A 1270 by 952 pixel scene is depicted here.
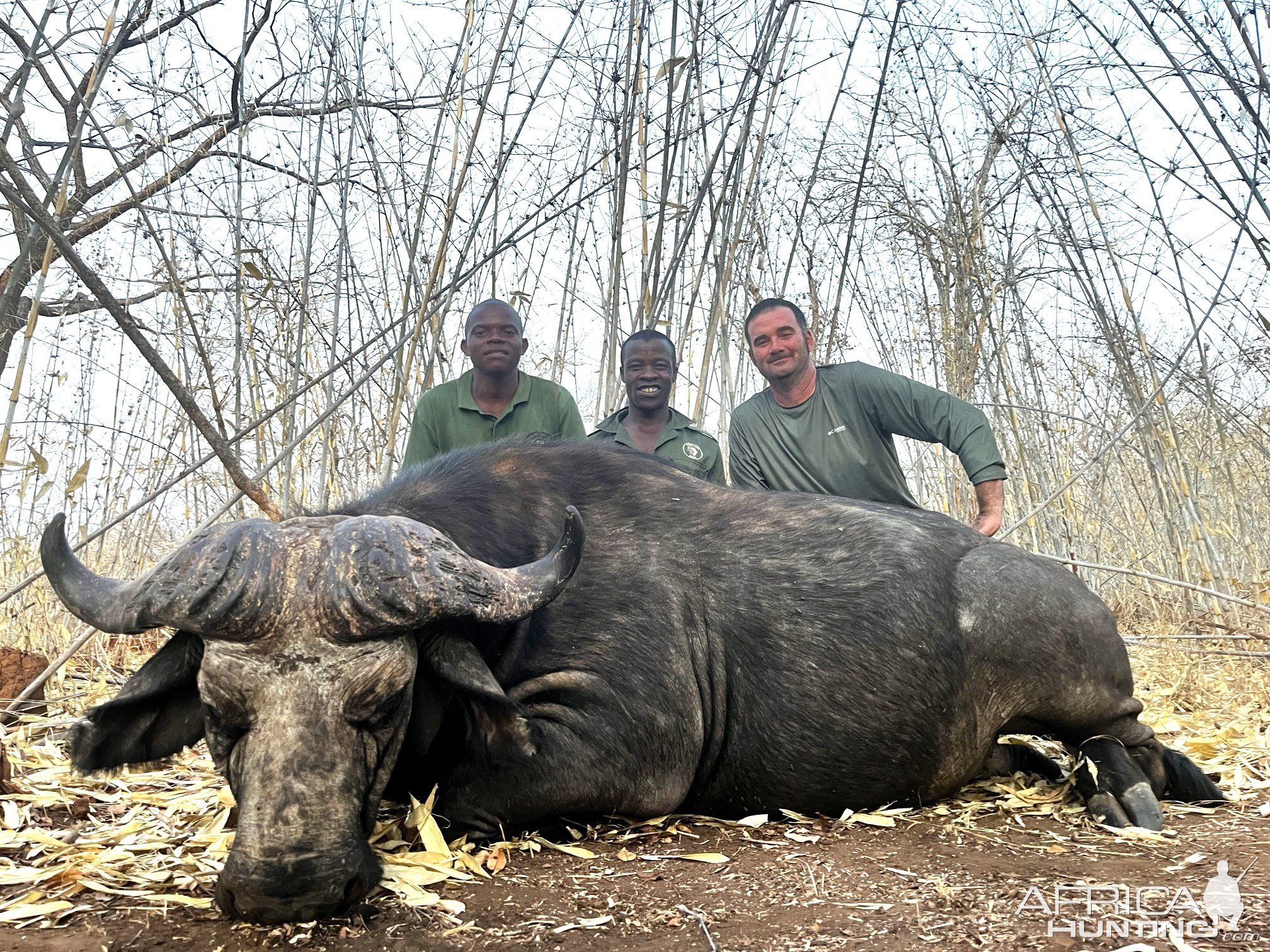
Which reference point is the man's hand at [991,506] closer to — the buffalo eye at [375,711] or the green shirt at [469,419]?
the green shirt at [469,419]

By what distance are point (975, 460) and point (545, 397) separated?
8.13 feet

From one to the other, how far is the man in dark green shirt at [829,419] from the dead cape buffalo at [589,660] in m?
1.42

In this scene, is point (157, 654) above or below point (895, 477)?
below

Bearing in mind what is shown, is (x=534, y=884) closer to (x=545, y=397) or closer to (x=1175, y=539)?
(x=545, y=397)

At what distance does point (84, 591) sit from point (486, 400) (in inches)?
136

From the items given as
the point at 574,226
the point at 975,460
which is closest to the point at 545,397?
the point at 574,226

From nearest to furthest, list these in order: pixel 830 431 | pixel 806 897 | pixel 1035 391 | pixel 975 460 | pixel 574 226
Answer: pixel 806 897 < pixel 975 460 < pixel 830 431 < pixel 574 226 < pixel 1035 391

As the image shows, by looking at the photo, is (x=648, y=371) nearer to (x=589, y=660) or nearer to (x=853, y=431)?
(x=853, y=431)

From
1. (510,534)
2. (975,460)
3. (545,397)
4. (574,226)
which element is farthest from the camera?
(574,226)

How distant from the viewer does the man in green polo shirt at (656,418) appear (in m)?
6.11

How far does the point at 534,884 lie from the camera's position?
9.62 feet

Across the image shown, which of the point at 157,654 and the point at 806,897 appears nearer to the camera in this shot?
the point at 806,897

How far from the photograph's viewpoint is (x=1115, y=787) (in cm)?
373

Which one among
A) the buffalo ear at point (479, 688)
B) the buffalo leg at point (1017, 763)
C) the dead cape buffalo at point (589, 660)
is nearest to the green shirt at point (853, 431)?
the dead cape buffalo at point (589, 660)
